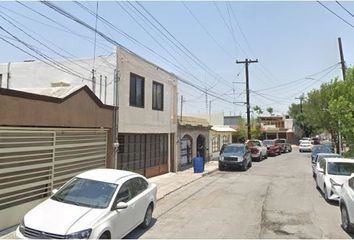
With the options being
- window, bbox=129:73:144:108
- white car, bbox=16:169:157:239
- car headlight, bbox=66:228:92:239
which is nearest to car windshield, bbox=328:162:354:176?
white car, bbox=16:169:157:239

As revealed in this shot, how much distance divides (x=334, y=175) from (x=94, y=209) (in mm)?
10894

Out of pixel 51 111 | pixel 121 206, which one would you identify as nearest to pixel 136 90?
pixel 51 111

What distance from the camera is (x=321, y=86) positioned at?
1590 inches

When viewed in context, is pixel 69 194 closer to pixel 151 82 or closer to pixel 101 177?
pixel 101 177

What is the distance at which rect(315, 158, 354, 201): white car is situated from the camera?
1385 centimetres

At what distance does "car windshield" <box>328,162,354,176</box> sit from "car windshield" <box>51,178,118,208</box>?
→ 10.3 metres

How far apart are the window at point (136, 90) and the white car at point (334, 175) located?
30.2ft

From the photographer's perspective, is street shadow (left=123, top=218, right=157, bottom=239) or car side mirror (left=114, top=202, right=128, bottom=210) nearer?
car side mirror (left=114, top=202, right=128, bottom=210)

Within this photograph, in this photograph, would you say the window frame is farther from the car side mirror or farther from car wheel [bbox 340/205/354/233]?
the car side mirror

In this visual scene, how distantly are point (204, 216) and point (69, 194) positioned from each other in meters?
4.85

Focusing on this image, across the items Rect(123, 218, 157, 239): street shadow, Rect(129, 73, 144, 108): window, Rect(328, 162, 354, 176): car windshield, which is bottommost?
Rect(123, 218, 157, 239): street shadow

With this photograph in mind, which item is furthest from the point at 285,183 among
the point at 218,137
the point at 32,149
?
the point at 218,137

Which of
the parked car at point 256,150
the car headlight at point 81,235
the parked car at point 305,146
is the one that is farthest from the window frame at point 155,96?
the parked car at point 305,146

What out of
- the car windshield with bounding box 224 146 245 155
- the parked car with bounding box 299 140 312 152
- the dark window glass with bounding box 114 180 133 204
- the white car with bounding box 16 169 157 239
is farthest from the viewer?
the parked car with bounding box 299 140 312 152
